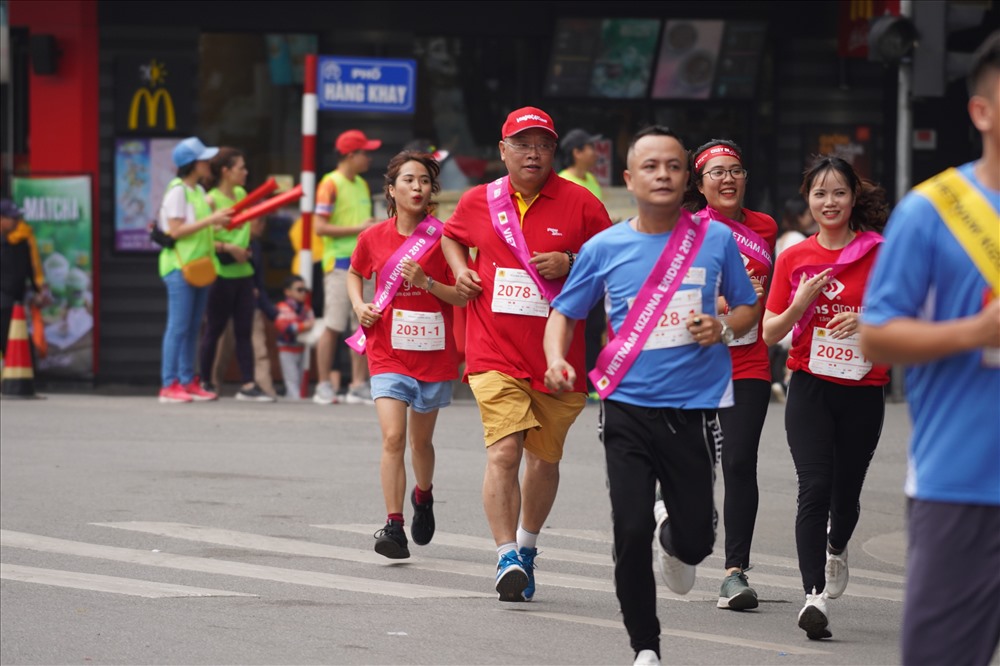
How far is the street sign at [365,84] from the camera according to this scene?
1492 centimetres

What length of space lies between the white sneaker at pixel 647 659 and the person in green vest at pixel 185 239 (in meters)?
8.93

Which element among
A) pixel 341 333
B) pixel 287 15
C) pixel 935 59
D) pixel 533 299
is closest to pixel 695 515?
pixel 533 299

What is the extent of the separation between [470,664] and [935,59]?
795 cm

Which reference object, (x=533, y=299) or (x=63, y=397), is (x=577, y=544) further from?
(x=63, y=397)

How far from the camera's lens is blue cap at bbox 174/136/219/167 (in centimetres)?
1409

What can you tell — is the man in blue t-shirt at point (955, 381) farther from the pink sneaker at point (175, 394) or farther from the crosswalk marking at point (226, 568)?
the pink sneaker at point (175, 394)

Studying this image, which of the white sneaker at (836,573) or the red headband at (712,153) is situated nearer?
the white sneaker at (836,573)

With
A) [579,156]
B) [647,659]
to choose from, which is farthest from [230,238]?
[647,659]

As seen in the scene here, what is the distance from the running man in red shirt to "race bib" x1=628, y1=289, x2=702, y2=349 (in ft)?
4.83

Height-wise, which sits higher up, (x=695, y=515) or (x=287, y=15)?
(x=287, y=15)

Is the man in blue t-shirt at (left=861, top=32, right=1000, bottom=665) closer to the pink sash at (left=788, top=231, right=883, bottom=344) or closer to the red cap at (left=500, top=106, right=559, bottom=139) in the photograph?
the pink sash at (left=788, top=231, right=883, bottom=344)

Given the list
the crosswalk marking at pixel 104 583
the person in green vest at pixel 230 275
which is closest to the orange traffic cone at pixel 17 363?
the person in green vest at pixel 230 275

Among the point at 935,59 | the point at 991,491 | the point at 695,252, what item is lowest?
the point at 991,491

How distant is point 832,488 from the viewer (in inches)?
276
